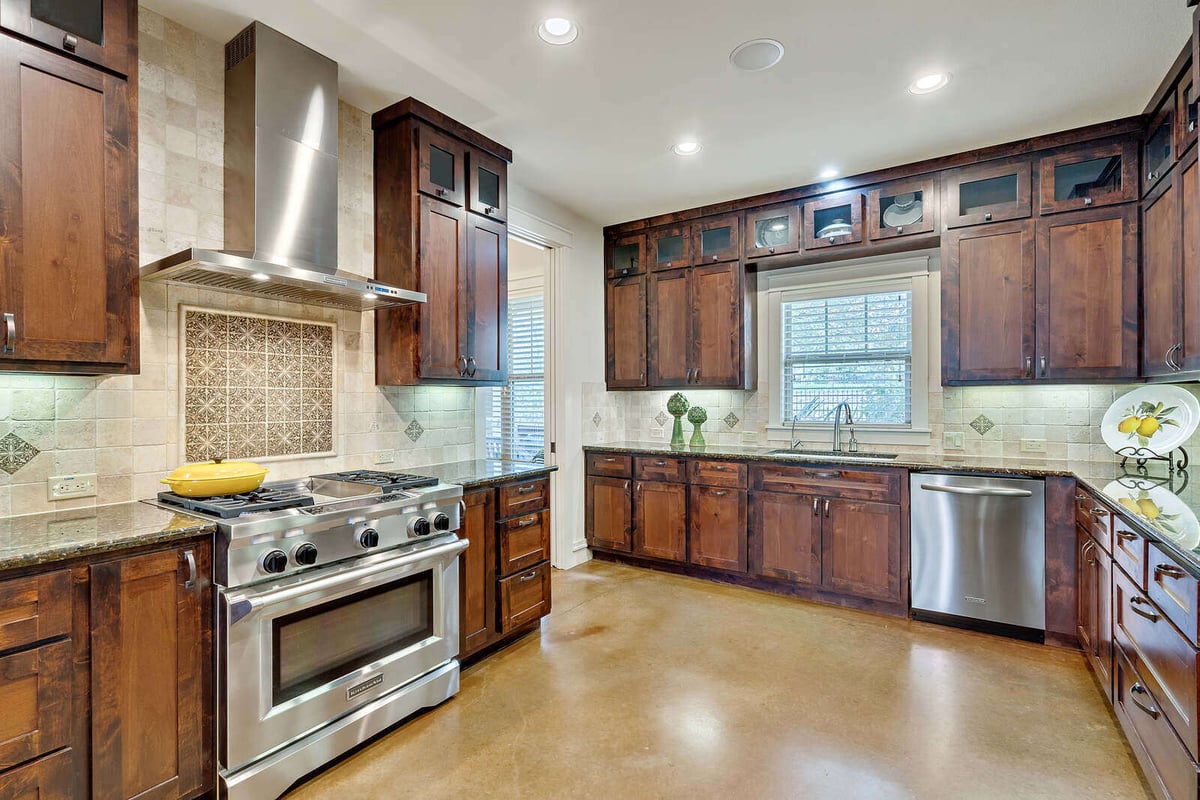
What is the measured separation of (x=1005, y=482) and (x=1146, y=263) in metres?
1.35

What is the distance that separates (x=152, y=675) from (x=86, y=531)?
18.8 inches

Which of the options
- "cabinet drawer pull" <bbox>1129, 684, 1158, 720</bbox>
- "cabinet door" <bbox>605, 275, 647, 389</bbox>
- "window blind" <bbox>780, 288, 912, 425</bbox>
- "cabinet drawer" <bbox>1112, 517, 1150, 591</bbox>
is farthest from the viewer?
"cabinet door" <bbox>605, 275, 647, 389</bbox>

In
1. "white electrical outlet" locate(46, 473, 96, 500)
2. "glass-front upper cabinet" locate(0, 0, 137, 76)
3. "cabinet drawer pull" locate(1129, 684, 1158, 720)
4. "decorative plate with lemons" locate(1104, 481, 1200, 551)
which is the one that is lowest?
"cabinet drawer pull" locate(1129, 684, 1158, 720)

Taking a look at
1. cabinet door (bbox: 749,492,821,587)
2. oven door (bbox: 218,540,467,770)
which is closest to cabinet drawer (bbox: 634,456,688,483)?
cabinet door (bbox: 749,492,821,587)

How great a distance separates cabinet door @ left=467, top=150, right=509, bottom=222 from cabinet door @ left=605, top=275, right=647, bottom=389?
167cm

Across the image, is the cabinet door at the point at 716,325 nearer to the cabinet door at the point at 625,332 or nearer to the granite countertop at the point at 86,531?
the cabinet door at the point at 625,332

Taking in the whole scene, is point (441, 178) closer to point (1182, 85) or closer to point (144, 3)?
point (144, 3)

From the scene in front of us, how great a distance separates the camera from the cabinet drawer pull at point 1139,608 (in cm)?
183

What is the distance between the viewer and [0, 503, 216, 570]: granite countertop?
1.51 meters

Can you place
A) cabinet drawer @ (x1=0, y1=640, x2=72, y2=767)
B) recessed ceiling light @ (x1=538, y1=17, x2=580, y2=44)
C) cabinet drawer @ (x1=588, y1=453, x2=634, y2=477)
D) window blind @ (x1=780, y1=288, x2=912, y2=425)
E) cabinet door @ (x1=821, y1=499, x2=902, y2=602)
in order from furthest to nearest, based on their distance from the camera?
cabinet drawer @ (x1=588, y1=453, x2=634, y2=477) → window blind @ (x1=780, y1=288, x2=912, y2=425) → cabinet door @ (x1=821, y1=499, x2=902, y2=602) → recessed ceiling light @ (x1=538, y1=17, x2=580, y2=44) → cabinet drawer @ (x1=0, y1=640, x2=72, y2=767)

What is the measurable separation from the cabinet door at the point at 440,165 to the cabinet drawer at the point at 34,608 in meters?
2.16

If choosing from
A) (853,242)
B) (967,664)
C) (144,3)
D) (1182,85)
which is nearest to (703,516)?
(967,664)

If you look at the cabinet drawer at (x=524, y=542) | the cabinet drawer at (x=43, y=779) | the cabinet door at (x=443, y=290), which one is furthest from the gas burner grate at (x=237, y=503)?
the cabinet drawer at (x=524, y=542)

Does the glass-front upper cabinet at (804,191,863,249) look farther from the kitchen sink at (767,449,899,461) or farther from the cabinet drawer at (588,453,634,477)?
the cabinet drawer at (588,453,634,477)
